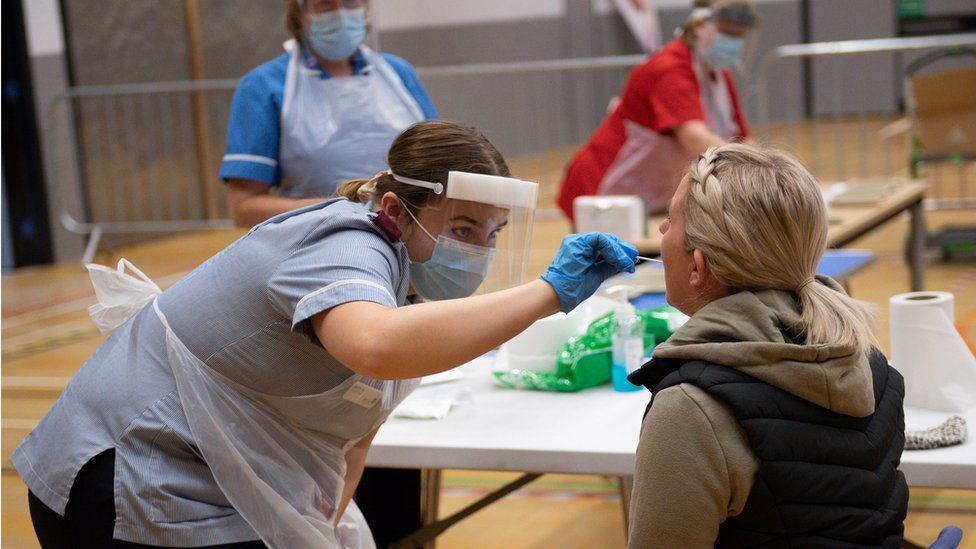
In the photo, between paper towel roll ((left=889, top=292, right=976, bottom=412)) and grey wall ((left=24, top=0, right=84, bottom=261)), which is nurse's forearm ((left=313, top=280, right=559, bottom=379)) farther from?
grey wall ((left=24, top=0, right=84, bottom=261))

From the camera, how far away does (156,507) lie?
5.35ft

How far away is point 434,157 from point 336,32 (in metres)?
1.54

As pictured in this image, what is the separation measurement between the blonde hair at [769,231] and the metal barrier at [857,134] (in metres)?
4.08

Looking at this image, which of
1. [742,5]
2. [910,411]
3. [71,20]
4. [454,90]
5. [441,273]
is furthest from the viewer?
[454,90]

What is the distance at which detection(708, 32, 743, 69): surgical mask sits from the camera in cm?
418

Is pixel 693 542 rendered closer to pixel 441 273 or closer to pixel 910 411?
pixel 441 273

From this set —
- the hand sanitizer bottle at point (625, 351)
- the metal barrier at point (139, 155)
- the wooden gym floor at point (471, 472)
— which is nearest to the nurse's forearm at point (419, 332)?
the wooden gym floor at point (471, 472)

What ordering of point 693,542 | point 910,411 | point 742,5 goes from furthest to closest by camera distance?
point 742,5 < point 910,411 < point 693,542

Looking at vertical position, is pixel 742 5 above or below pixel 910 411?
above

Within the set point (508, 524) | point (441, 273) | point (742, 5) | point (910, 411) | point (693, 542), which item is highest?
point (742, 5)

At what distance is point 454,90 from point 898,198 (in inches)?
283

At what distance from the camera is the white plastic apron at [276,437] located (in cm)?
166

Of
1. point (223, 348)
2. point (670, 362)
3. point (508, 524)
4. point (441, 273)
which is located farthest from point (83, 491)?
point (508, 524)

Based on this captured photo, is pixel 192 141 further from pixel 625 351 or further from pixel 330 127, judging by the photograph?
pixel 625 351
